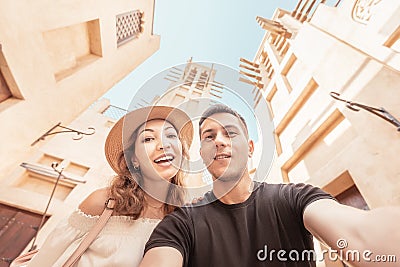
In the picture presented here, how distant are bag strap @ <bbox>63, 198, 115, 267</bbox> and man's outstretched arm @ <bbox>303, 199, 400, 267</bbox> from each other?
1.48 m

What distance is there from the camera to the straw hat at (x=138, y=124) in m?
2.13

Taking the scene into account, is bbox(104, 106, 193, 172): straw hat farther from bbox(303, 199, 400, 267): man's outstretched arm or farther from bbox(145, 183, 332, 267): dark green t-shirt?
bbox(303, 199, 400, 267): man's outstretched arm

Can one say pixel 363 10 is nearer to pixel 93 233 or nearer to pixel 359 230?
pixel 359 230

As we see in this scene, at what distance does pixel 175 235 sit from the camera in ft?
4.57

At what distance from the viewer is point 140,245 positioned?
1.60 m

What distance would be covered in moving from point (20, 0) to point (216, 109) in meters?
3.26

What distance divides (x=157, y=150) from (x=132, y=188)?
0.48 metres

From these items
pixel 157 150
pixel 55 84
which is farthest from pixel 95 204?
pixel 55 84

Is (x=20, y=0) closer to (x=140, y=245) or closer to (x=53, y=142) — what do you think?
(x=140, y=245)

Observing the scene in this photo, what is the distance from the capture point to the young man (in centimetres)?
118

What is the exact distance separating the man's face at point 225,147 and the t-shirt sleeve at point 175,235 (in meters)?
0.40

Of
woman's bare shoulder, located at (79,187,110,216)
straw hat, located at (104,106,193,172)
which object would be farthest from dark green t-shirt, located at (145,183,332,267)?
straw hat, located at (104,106,193,172)

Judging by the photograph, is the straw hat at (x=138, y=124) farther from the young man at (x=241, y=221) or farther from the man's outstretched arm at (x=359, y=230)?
the man's outstretched arm at (x=359, y=230)

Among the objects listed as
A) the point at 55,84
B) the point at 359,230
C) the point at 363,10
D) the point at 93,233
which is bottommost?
the point at 55,84
